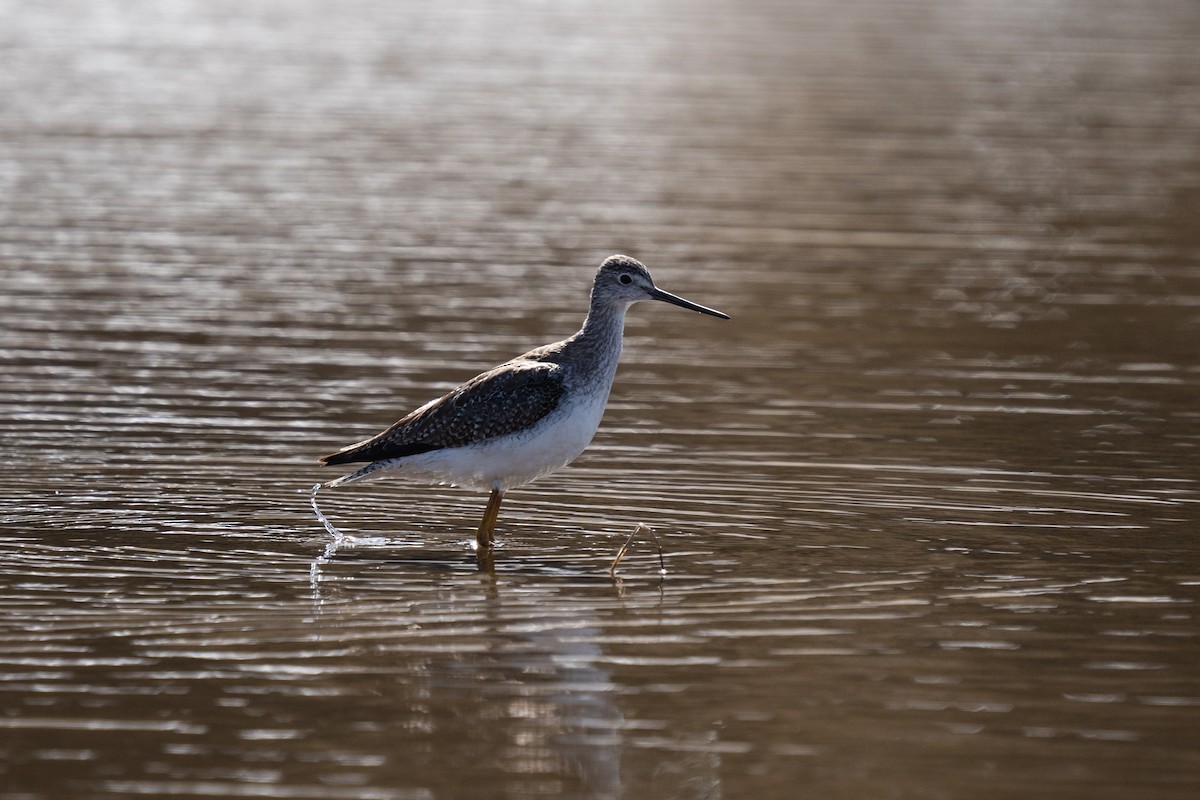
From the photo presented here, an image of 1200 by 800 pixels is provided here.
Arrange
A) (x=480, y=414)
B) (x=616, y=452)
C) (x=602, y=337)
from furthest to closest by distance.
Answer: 1. (x=616, y=452)
2. (x=602, y=337)
3. (x=480, y=414)

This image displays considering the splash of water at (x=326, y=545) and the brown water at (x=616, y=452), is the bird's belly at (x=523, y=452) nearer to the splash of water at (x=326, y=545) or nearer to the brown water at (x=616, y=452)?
the brown water at (x=616, y=452)

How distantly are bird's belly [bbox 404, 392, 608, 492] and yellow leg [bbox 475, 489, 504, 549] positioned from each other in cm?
7

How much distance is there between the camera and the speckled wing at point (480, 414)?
11.4m

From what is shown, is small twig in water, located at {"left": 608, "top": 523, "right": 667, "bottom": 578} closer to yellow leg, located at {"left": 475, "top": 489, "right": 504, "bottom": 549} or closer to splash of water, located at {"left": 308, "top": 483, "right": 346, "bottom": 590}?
yellow leg, located at {"left": 475, "top": 489, "right": 504, "bottom": 549}

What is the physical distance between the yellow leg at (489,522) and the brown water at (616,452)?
16 cm

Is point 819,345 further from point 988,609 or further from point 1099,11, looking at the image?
point 1099,11

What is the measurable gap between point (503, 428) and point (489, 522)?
0.69 m

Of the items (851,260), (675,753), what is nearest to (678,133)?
(851,260)

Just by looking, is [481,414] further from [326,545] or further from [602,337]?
[326,545]

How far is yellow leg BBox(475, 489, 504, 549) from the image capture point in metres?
11.7

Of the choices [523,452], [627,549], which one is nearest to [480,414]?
[523,452]

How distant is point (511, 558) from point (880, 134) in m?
20.6

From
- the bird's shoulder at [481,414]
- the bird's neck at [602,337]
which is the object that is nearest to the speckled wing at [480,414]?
the bird's shoulder at [481,414]

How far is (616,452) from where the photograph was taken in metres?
13.9
